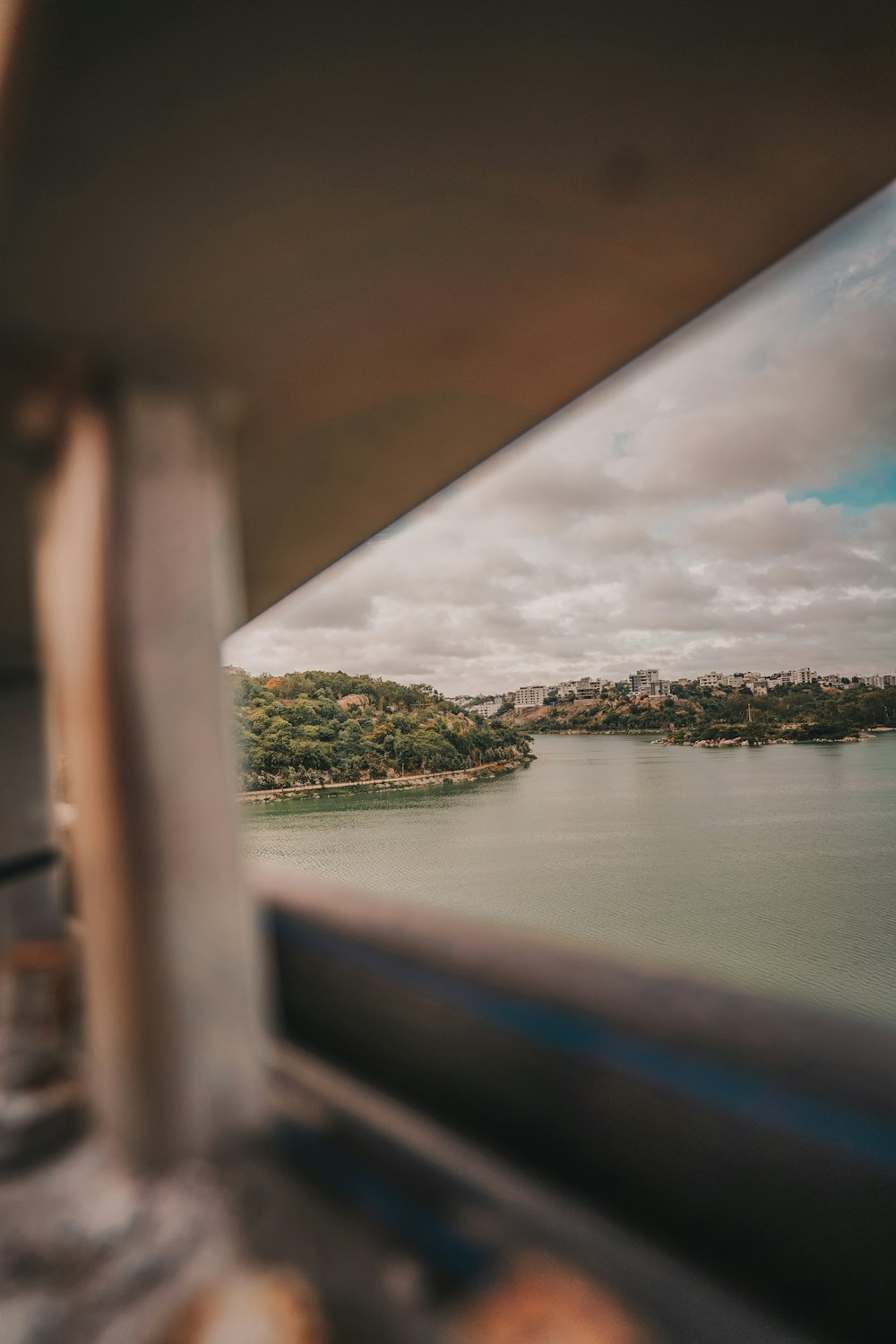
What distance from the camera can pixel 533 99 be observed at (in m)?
1.17

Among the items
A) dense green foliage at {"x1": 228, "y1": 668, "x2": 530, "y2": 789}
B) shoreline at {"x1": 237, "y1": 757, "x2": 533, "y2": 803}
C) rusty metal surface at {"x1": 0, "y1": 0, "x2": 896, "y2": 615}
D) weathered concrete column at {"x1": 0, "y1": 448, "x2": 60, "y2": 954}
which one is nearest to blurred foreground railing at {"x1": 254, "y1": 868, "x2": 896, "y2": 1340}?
shoreline at {"x1": 237, "y1": 757, "x2": 533, "y2": 803}

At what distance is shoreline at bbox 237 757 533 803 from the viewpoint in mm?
5734

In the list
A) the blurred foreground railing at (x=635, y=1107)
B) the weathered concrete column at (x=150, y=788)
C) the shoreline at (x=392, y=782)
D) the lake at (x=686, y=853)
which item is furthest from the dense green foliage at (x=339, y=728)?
→ the lake at (x=686, y=853)

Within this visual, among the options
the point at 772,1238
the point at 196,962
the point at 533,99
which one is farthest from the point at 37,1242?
the point at 533,99

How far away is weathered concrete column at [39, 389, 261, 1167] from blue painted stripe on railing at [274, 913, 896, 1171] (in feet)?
1.66

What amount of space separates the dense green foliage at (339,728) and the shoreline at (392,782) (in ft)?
0.34

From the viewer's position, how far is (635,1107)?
129cm

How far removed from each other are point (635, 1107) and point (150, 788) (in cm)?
131

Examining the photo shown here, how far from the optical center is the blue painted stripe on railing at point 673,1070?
1025 millimetres

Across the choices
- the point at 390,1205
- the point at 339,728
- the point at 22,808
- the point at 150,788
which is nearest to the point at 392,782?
the point at 339,728

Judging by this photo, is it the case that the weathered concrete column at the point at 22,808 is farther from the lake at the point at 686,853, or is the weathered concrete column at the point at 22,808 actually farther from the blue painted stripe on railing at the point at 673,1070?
the lake at the point at 686,853

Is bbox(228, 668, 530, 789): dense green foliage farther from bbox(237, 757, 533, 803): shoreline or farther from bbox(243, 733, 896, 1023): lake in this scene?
bbox(243, 733, 896, 1023): lake

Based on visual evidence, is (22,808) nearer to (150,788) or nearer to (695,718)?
(150,788)

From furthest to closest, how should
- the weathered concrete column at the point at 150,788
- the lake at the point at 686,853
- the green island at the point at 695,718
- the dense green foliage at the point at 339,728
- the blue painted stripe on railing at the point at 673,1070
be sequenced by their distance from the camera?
the lake at the point at 686,853, the green island at the point at 695,718, the dense green foliage at the point at 339,728, the weathered concrete column at the point at 150,788, the blue painted stripe on railing at the point at 673,1070
